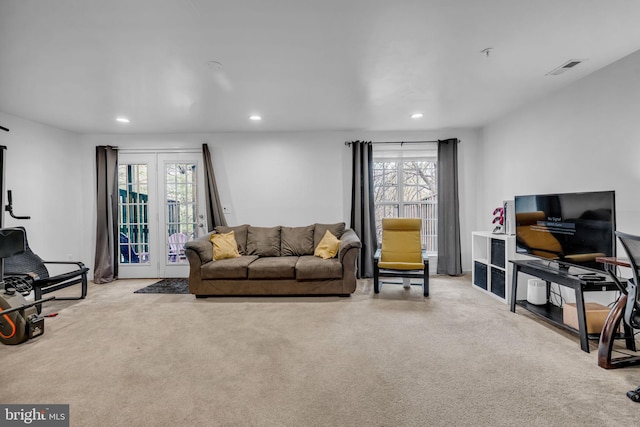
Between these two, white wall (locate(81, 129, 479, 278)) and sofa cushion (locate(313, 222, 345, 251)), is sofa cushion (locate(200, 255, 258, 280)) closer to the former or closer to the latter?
sofa cushion (locate(313, 222, 345, 251))

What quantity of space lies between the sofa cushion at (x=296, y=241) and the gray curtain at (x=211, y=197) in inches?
45.2

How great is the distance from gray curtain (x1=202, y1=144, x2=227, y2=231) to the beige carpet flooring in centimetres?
185

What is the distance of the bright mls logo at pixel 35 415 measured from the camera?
1755 millimetres

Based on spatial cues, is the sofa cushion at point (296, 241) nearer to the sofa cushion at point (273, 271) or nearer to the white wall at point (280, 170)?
the white wall at point (280, 170)

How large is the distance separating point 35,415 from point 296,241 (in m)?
3.35

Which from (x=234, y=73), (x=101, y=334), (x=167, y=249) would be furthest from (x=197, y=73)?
(x=167, y=249)

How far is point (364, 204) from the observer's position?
5098 mm

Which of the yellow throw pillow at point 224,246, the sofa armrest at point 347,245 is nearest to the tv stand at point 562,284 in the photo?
the sofa armrest at point 347,245

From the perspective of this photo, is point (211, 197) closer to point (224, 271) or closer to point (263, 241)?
point (263, 241)

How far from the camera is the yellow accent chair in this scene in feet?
13.4

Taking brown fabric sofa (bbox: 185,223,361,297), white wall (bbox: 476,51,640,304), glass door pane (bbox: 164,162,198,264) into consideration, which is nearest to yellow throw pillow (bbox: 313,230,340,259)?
brown fabric sofa (bbox: 185,223,361,297)

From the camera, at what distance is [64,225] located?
4887mm

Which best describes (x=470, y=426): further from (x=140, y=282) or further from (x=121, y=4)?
(x=140, y=282)

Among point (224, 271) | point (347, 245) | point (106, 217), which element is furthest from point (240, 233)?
point (106, 217)
